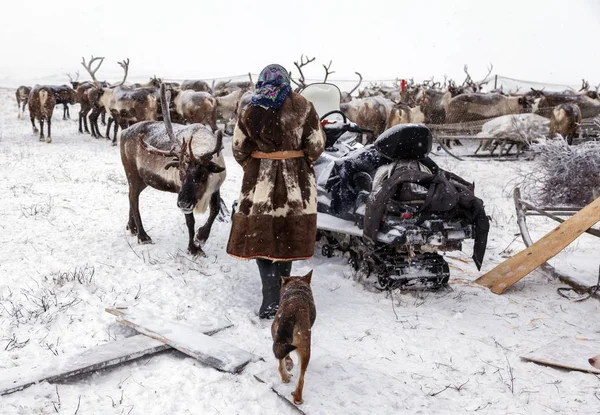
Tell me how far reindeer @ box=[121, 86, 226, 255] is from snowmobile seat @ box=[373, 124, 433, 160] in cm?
168

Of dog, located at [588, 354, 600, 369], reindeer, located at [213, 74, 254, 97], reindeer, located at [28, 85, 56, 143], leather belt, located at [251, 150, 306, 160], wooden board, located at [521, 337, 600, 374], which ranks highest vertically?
reindeer, located at [213, 74, 254, 97]

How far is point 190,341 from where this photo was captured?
11.8 ft

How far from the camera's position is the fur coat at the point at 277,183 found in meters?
3.96

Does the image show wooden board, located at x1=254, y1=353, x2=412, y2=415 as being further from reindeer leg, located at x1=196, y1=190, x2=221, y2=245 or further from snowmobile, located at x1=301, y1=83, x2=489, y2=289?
reindeer leg, located at x1=196, y1=190, x2=221, y2=245

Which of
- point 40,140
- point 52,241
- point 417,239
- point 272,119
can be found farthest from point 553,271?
point 40,140

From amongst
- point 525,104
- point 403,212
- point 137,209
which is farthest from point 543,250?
point 525,104

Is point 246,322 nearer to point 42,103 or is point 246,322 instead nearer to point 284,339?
point 284,339

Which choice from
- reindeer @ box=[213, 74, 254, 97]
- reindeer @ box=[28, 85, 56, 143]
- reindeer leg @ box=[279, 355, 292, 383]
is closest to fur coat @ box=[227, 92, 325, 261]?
reindeer leg @ box=[279, 355, 292, 383]

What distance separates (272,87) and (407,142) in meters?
1.55

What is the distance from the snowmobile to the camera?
4.62m

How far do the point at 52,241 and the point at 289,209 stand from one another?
10.9 feet

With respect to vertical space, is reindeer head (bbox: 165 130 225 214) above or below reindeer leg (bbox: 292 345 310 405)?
above

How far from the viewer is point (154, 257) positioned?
5.56 metres

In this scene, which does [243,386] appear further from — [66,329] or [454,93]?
[454,93]
